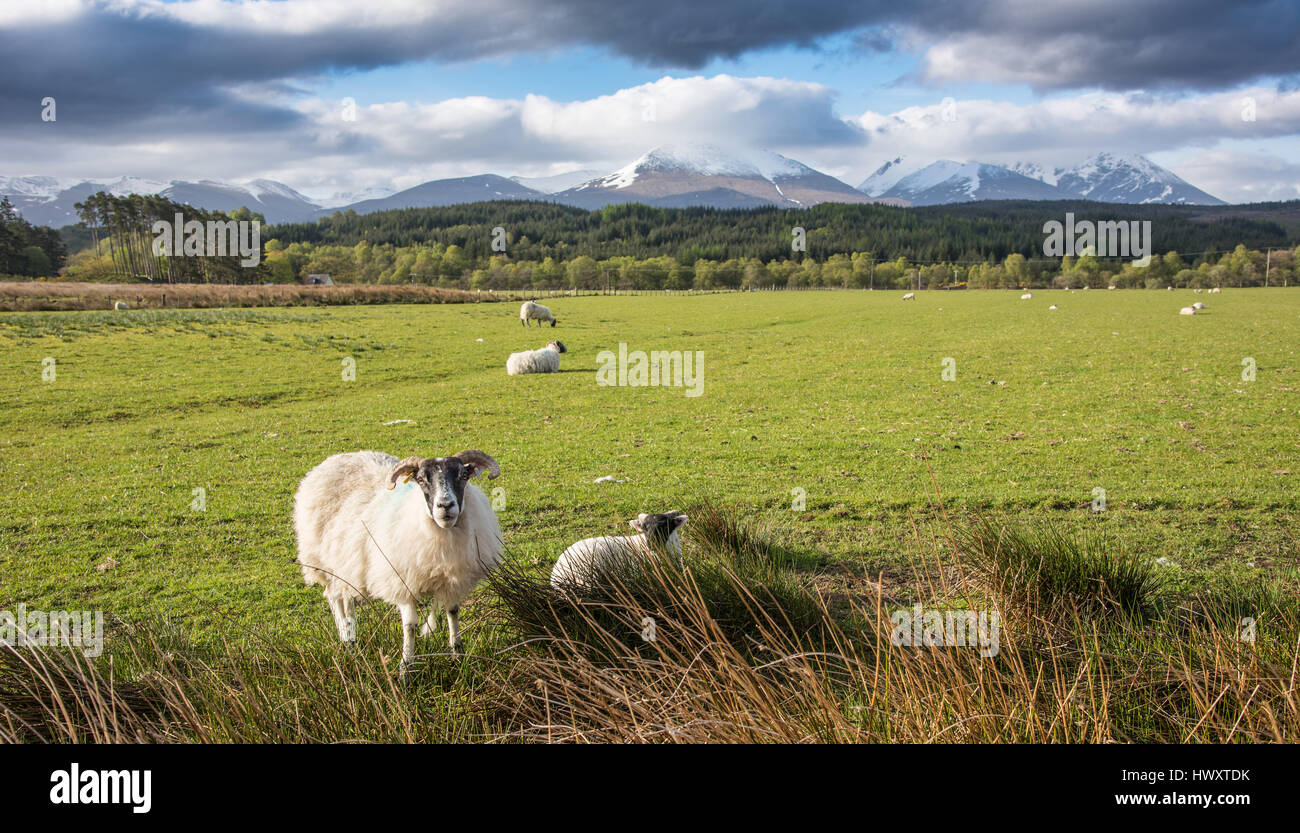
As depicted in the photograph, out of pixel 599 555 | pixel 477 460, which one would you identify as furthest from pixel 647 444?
pixel 477 460

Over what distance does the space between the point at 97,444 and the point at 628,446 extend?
11421 mm

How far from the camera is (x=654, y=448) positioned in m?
14.7

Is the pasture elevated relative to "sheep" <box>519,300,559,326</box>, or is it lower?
lower

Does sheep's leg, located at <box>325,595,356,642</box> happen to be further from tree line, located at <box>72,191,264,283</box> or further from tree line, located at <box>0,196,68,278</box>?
tree line, located at <box>0,196,68,278</box>

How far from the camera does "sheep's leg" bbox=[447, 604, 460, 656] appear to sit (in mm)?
5251

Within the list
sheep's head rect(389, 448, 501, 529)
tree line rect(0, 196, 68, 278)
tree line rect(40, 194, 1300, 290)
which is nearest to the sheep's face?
sheep's head rect(389, 448, 501, 529)

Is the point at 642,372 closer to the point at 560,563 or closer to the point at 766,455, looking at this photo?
the point at 766,455

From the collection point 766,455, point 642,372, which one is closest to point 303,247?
point 642,372

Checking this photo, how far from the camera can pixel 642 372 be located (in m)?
26.2

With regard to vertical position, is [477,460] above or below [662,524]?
above

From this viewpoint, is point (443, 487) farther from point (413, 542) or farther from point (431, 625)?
point (431, 625)

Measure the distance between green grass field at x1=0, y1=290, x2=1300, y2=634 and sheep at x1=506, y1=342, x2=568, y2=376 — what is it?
33.8 inches

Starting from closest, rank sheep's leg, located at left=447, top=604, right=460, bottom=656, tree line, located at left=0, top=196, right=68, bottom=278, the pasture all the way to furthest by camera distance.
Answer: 1. sheep's leg, located at left=447, top=604, right=460, bottom=656
2. the pasture
3. tree line, located at left=0, top=196, right=68, bottom=278

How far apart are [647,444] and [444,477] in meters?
9.49
